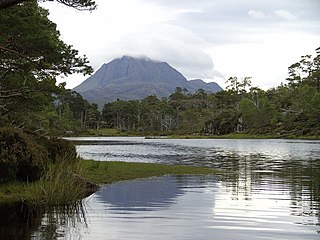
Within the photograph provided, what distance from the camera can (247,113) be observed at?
133125 millimetres

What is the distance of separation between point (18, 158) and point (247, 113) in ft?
397

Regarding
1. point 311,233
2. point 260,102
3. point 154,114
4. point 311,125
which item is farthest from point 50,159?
point 154,114

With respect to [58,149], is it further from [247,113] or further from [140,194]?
[247,113]

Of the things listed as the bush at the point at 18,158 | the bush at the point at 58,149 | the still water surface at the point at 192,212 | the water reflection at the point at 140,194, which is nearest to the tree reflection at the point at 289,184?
the still water surface at the point at 192,212

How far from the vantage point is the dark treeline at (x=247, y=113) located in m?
114

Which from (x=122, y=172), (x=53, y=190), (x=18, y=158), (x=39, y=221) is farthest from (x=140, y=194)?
(x=122, y=172)

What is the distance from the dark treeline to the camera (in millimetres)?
114188

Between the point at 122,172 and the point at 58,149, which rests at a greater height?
the point at 58,149

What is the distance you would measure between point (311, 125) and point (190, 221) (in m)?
103

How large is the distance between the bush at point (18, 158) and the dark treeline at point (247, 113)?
312ft

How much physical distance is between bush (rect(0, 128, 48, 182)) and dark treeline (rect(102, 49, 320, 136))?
95157 mm

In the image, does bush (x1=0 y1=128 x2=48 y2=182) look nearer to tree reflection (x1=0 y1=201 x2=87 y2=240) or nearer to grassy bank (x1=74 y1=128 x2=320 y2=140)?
tree reflection (x1=0 y1=201 x2=87 y2=240)

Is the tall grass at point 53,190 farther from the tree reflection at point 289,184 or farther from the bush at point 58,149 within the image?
the tree reflection at point 289,184

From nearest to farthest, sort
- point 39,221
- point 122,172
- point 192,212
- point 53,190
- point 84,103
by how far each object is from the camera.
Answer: point 39,221 → point 192,212 → point 53,190 → point 122,172 → point 84,103
